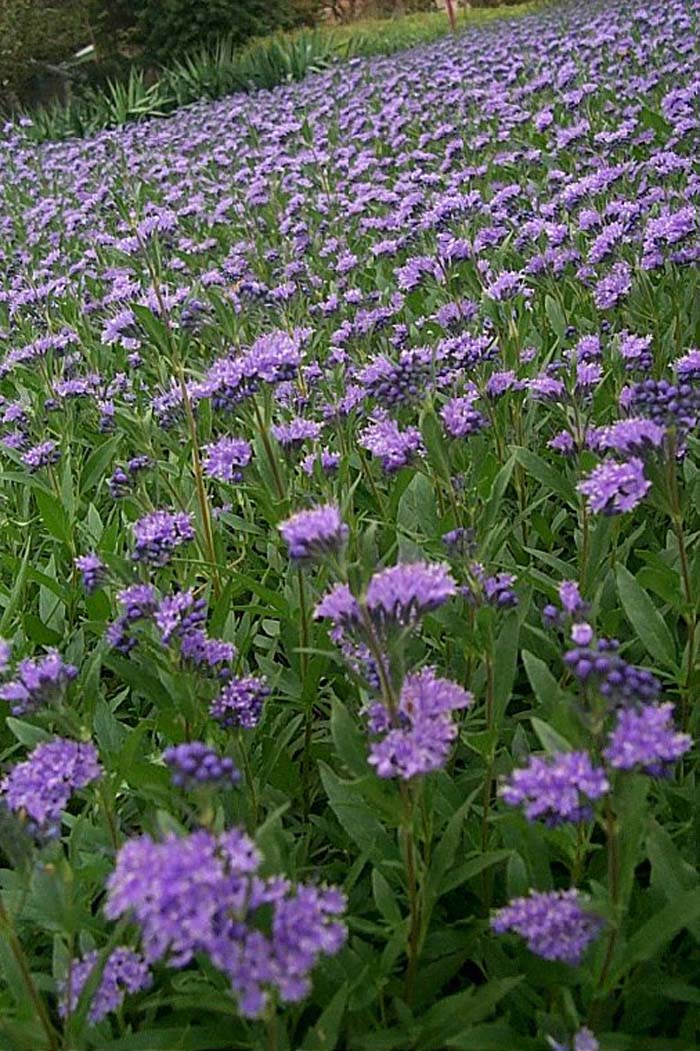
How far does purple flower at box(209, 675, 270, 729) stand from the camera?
215 cm

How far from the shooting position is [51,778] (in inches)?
75.2

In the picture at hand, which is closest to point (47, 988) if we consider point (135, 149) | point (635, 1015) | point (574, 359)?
point (635, 1015)

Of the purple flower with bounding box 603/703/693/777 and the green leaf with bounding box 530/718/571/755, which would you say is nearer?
the purple flower with bounding box 603/703/693/777

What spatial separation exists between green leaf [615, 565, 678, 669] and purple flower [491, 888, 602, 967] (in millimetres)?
888

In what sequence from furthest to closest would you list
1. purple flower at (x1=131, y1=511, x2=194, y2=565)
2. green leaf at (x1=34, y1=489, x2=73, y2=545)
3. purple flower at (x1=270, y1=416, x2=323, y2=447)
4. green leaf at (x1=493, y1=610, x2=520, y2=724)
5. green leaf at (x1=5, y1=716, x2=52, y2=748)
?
green leaf at (x1=34, y1=489, x2=73, y2=545) < purple flower at (x1=270, y1=416, x2=323, y2=447) < purple flower at (x1=131, y1=511, x2=194, y2=565) < green leaf at (x1=5, y1=716, x2=52, y2=748) < green leaf at (x1=493, y1=610, x2=520, y2=724)

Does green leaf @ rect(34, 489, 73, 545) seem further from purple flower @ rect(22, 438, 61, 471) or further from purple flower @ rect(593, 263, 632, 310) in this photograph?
purple flower @ rect(593, 263, 632, 310)

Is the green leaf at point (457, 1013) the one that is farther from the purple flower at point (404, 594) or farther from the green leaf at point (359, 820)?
the purple flower at point (404, 594)

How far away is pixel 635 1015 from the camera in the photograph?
190 cm

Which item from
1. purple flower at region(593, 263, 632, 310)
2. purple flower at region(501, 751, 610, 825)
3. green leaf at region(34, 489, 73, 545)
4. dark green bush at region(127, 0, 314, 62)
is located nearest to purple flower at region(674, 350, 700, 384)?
purple flower at region(593, 263, 632, 310)

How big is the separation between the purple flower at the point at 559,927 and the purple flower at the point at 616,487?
32.3 inches

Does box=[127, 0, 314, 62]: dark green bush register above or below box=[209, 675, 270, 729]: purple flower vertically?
above

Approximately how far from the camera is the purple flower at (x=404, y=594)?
176 cm

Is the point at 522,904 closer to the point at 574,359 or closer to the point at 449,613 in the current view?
the point at 449,613

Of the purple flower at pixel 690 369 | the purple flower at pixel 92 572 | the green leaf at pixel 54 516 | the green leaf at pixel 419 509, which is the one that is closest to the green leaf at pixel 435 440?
the green leaf at pixel 419 509
